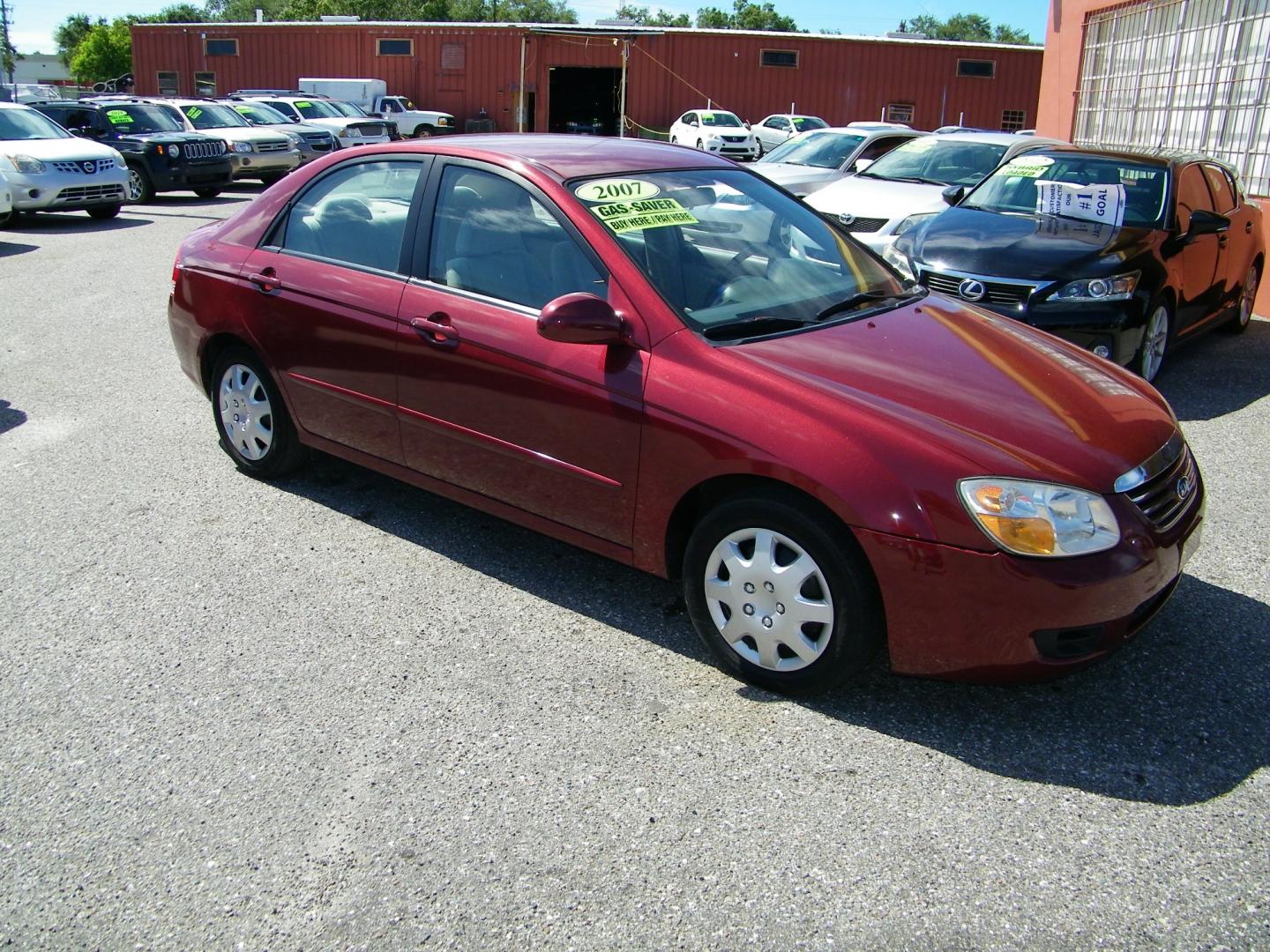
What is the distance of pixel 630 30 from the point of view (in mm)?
37469

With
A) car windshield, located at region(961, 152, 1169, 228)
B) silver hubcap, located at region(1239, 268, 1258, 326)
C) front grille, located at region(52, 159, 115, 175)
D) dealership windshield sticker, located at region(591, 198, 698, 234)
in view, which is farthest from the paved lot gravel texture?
front grille, located at region(52, 159, 115, 175)

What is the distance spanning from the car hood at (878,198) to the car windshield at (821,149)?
214 centimetres

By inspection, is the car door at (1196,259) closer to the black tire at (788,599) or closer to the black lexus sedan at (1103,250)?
the black lexus sedan at (1103,250)

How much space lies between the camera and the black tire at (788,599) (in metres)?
3.16

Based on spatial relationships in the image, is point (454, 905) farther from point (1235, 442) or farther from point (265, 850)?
point (1235, 442)

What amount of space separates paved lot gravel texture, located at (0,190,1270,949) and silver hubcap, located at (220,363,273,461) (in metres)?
0.50

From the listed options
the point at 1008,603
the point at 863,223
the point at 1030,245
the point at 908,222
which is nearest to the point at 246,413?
the point at 1008,603

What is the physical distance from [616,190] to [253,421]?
2194mm

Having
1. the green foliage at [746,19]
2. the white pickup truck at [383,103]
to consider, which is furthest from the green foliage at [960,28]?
the white pickup truck at [383,103]

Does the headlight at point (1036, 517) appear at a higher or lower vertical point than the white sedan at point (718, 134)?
lower

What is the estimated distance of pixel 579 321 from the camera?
136 inches

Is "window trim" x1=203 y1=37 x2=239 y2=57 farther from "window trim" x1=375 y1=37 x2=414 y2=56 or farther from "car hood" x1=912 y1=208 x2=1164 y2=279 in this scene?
"car hood" x1=912 y1=208 x2=1164 y2=279

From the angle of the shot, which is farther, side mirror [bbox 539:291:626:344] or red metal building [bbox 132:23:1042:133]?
red metal building [bbox 132:23:1042:133]

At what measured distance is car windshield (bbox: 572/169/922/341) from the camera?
12.3 ft
